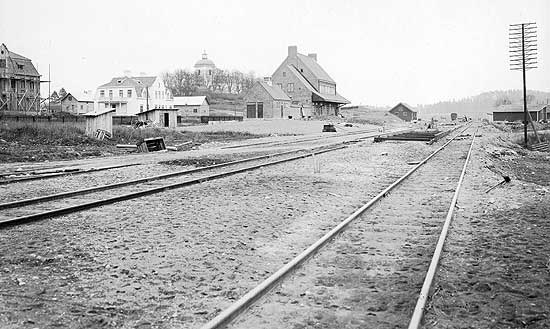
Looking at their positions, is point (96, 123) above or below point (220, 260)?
above

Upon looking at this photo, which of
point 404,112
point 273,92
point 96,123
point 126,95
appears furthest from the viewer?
point 404,112

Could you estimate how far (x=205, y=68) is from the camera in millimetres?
154000

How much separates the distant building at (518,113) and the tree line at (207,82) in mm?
58480

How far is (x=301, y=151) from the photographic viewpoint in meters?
27.3

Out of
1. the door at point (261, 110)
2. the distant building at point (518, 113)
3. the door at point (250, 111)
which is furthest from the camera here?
the distant building at point (518, 113)

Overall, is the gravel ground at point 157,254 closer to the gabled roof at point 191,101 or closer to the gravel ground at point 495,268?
the gravel ground at point 495,268

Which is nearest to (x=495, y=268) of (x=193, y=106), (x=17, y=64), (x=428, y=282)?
(x=428, y=282)

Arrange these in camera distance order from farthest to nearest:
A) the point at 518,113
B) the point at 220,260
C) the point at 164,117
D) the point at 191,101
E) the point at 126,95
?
the point at 518,113 < the point at 191,101 < the point at 126,95 < the point at 164,117 < the point at 220,260

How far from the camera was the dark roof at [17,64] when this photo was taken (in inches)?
2859

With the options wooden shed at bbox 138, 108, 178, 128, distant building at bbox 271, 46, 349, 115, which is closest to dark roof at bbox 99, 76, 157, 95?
distant building at bbox 271, 46, 349, 115

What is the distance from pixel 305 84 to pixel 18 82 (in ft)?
136

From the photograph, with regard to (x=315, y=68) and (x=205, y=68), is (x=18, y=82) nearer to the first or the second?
(x=315, y=68)

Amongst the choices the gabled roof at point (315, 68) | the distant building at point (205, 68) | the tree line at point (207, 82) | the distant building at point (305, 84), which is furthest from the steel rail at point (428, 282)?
the distant building at point (205, 68)

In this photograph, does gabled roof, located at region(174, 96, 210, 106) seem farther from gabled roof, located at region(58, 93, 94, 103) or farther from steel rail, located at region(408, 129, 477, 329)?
steel rail, located at region(408, 129, 477, 329)
